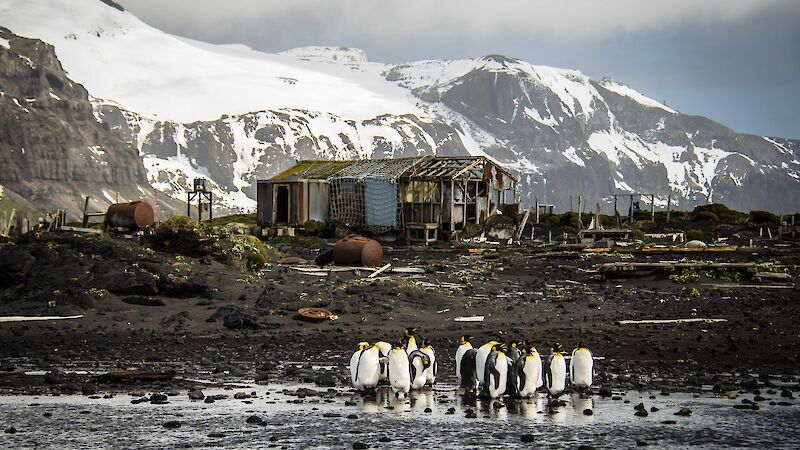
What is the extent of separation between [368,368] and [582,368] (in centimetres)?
428

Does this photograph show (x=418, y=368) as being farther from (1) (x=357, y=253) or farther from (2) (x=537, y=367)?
(1) (x=357, y=253)

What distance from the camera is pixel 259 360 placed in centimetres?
2561

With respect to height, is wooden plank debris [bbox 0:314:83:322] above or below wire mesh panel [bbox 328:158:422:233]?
below

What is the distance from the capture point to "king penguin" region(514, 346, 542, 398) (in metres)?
20.8

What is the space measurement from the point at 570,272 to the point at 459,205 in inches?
977

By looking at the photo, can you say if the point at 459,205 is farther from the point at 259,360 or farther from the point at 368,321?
the point at 259,360

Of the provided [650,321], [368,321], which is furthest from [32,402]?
[650,321]

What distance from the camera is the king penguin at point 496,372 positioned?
20.7m

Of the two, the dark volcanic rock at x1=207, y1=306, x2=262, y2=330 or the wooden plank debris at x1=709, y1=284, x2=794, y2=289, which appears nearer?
the dark volcanic rock at x1=207, y1=306, x2=262, y2=330

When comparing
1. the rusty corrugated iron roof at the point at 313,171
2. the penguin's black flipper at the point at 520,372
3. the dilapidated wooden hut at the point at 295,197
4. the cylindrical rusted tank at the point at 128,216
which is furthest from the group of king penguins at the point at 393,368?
the rusty corrugated iron roof at the point at 313,171


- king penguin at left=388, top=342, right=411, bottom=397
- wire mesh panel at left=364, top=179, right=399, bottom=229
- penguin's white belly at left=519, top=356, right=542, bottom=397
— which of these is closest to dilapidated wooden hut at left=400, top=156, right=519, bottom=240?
wire mesh panel at left=364, top=179, right=399, bottom=229

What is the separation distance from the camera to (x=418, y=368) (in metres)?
21.7

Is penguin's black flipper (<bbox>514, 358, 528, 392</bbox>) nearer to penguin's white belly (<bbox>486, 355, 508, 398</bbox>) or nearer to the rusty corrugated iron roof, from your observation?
penguin's white belly (<bbox>486, 355, 508, 398</bbox>)

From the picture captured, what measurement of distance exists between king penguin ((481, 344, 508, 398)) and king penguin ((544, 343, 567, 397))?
1.00 m
